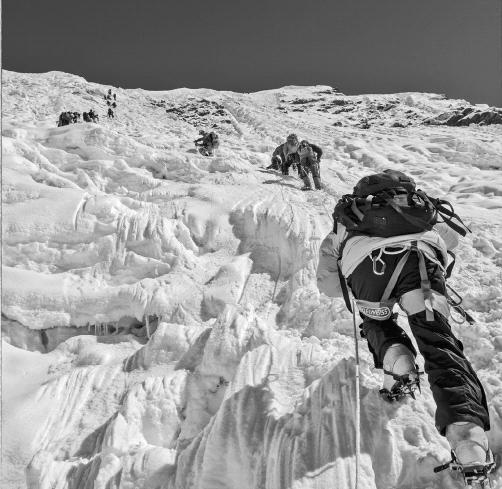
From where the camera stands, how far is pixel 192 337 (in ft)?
14.5

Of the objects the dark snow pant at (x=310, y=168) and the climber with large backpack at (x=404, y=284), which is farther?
the dark snow pant at (x=310, y=168)

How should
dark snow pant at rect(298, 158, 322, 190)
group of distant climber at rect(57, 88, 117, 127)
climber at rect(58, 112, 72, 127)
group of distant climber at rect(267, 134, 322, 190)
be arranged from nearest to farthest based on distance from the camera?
dark snow pant at rect(298, 158, 322, 190), group of distant climber at rect(267, 134, 322, 190), climber at rect(58, 112, 72, 127), group of distant climber at rect(57, 88, 117, 127)

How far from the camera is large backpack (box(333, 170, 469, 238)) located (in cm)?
257

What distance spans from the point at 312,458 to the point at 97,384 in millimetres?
2292

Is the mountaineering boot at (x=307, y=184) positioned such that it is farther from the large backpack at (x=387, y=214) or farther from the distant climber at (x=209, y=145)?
the large backpack at (x=387, y=214)

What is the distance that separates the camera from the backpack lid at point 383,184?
2765mm

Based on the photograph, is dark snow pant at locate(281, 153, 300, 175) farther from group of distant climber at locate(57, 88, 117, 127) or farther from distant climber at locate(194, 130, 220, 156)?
group of distant climber at locate(57, 88, 117, 127)

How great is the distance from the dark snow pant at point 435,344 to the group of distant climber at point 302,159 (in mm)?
6344

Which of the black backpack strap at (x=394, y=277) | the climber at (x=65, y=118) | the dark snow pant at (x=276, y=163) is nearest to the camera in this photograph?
the black backpack strap at (x=394, y=277)

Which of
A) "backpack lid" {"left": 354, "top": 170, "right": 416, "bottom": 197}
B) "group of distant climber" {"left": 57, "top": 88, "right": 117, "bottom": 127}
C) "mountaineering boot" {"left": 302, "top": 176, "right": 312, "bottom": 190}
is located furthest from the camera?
"group of distant climber" {"left": 57, "top": 88, "right": 117, "bottom": 127}

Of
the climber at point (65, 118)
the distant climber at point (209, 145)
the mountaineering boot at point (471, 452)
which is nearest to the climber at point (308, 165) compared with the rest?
the distant climber at point (209, 145)

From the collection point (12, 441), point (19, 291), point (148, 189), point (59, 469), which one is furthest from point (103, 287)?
point (148, 189)

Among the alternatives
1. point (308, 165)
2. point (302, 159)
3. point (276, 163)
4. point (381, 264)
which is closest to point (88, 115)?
point (276, 163)

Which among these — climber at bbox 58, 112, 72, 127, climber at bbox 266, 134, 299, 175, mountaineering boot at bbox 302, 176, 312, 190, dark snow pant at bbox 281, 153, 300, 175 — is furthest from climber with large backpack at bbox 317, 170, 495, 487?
climber at bbox 58, 112, 72, 127
